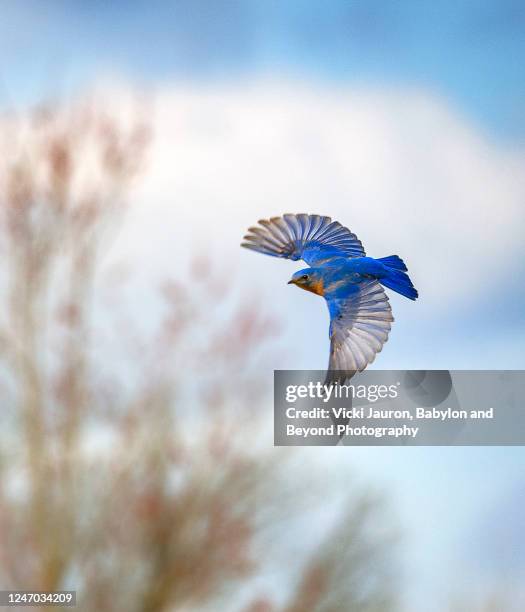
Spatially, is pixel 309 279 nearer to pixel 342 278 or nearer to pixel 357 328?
pixel 342 278

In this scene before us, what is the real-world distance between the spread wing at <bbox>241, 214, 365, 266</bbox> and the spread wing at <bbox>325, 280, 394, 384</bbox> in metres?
0.15

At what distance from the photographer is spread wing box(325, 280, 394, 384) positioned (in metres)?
1.60

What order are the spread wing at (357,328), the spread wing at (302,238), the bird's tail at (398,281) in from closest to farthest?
the spread wing at (357,328) → the bird's tail at (398,281) → the spread wing at (302,238)

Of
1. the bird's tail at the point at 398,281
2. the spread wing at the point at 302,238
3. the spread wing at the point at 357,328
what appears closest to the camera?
the spread wing at the point at 357,328

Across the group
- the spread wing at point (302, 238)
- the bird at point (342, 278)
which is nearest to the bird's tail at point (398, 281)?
the bird at point (342, 278)

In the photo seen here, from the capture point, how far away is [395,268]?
5.79 ft

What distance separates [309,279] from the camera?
5.92 feet

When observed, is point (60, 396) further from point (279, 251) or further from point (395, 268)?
point (395, 268)

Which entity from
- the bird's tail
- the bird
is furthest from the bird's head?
the bird's tail

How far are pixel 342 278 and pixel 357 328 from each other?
162 mm

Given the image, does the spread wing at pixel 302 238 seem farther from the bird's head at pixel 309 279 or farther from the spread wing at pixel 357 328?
the spread wing at pixel 357 328

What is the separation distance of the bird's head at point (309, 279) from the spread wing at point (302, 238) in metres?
0.05

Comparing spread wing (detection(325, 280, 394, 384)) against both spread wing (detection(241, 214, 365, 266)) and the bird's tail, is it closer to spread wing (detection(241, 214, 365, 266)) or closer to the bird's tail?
the bird's tail

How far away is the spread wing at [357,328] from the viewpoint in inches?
63.1
